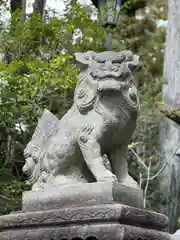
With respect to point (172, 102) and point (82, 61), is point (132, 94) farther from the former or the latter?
point (172, 102)

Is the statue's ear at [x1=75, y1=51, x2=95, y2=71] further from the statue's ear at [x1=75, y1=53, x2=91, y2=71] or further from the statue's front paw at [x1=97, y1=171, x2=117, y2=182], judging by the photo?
the statue's front paw at [x1=97, y1=171, x2=117, y2=182]

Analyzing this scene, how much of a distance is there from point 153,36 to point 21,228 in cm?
1324

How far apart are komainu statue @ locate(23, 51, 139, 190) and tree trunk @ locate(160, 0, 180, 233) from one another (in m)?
7.51

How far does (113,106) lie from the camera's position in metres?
4.54

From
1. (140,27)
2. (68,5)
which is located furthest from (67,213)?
(140,27)

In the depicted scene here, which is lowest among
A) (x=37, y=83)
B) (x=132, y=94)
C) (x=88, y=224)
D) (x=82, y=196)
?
(x=88, y=224)

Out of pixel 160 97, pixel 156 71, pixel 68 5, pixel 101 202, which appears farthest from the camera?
pixel 156 71

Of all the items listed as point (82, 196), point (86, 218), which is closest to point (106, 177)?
point (82, 196)

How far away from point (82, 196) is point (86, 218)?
0.90ft

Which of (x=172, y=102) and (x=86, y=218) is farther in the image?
(x=172, y=102)

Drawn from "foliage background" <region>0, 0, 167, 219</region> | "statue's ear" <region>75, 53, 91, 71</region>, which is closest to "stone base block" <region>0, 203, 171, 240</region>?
"statue's ear" <region>75, 53, 91, 71</region>

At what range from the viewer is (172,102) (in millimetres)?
12641

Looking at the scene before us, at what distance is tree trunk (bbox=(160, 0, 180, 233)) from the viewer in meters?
12.1

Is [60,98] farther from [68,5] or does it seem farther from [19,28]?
[68,5]
